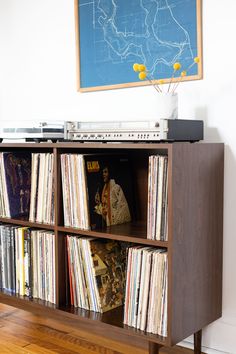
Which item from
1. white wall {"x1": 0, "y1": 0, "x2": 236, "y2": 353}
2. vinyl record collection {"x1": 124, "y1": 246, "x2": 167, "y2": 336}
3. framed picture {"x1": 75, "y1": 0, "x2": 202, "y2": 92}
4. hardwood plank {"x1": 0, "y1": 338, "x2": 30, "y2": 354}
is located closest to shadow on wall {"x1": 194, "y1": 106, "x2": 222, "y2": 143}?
white wall {"x1": 0, "y1": 0, "x2": 236, "y2": 353}

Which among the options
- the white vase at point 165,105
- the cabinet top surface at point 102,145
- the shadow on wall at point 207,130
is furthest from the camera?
the shadow on wall at point 207,130

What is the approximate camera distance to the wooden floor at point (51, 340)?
7.08ft

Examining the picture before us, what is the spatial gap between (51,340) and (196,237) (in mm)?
919

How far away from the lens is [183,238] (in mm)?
1712

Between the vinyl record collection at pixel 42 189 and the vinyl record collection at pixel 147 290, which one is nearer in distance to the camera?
the vinyl record collection at pixel 147 290

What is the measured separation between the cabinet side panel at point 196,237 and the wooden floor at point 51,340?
37 cm

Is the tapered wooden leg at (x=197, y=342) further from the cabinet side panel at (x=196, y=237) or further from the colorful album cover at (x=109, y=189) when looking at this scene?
the colorful album cover at (x=109, y=189)

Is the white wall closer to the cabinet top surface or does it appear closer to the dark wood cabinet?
the dark wood cabinet

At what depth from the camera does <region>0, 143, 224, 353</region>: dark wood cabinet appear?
1.68 metres

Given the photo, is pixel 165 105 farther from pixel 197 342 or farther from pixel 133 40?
pixel 197 342

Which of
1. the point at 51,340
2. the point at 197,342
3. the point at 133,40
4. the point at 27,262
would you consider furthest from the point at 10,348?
the point at 133,40

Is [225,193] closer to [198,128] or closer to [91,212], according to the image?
[198,128]

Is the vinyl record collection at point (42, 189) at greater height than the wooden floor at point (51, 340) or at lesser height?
greater

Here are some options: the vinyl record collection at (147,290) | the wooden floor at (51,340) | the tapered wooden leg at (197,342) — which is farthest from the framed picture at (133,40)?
the wooden floor at (51,340)
